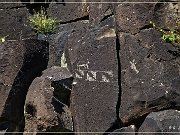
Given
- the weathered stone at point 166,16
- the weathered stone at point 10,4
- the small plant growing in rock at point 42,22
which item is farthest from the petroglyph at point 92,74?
the weathered stone at point 10,4

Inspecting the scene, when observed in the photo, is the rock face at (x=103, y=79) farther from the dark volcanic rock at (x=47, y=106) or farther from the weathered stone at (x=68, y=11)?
the weathered stone at (x=68, y=11)

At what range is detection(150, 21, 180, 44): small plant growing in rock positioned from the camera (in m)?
7.59

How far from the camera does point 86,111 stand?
7594mm

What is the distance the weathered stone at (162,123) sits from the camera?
6.90 m

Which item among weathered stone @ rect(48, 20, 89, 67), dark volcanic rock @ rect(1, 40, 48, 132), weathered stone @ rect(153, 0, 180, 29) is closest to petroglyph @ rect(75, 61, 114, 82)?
weathered stone @ rect(48, 20, 89, 67)

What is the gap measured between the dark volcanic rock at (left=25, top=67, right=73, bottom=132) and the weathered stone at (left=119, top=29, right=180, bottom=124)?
937 mm

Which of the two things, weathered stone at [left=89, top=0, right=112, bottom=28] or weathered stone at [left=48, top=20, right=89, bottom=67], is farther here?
weathered stone at [left=48, top=20, right=89, bottom=67]

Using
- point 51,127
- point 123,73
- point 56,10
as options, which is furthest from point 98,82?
point 56,10

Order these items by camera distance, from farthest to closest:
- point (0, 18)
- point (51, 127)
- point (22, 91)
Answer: point (0, 18) → point (22, 91) → point (51, 127)

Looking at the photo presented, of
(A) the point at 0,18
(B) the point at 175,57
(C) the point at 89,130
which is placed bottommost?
(C) the point at 89,130

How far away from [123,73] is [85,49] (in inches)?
30.1

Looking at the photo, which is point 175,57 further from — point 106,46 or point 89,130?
point 89,130

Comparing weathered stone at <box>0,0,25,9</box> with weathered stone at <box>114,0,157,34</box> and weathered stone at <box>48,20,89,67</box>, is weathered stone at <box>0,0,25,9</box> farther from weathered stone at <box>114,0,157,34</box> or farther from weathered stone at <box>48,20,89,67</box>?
weathered stone at <box>114,0,157,34</box>

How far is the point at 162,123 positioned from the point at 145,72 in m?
0.93
